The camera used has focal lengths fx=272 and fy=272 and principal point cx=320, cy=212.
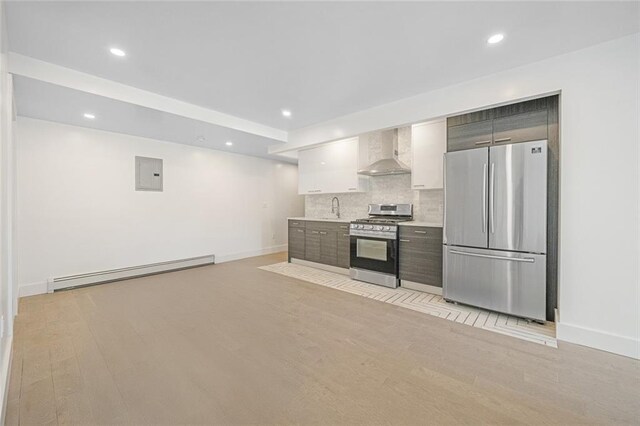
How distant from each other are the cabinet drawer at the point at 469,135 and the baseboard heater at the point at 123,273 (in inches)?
198

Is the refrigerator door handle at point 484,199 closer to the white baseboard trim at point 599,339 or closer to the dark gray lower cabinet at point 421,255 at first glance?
the dark gray lower cabinet at point 421,255

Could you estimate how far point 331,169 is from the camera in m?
5.35

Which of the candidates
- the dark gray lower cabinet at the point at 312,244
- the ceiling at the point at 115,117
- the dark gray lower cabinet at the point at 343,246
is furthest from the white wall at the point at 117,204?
the dark gray lower cabinet at the point at 343,246

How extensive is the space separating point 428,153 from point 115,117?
445 cm

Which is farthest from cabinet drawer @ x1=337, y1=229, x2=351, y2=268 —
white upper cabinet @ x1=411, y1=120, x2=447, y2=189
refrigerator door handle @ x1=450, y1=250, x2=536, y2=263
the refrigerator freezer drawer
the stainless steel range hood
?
refrigerator door handle @ x1=450, y1=250, x2=536, y2=263

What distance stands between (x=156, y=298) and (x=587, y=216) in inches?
193

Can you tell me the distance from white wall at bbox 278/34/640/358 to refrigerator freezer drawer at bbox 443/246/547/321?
9.9 inches

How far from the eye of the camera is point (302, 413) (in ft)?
5.36

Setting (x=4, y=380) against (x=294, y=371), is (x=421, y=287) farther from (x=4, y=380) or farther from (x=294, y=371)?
(x=4, y=380)

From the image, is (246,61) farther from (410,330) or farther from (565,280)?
(565,280)

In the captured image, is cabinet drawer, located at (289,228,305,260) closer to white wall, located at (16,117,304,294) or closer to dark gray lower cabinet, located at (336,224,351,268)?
dark gray lower cabinet, located at (336,224,351,268)

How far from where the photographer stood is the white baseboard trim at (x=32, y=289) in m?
3.69

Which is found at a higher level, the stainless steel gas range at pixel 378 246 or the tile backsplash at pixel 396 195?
the tile backsplash at pixel 396 195

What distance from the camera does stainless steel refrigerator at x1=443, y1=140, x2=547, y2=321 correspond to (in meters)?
2.80
